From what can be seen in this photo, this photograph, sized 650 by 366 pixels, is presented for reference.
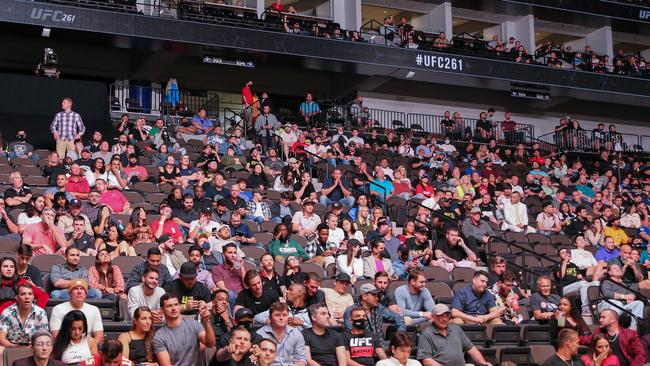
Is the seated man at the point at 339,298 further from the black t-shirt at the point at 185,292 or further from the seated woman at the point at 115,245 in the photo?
the seated woman at the point at 115,245

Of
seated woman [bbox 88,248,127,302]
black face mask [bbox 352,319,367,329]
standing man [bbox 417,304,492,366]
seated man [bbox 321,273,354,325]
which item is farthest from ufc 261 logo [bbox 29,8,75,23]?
standing man [bbox 417,304,492,366]

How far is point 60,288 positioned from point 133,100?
1379cm

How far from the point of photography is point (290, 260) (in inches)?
421

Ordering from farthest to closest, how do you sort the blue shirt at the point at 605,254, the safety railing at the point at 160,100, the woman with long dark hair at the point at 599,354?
the safety railing at the point at 160,100, the blue shirt at the point at 605,254, the woman with long dark hair at the point at 599,354

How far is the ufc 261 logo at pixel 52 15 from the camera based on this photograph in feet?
64.6

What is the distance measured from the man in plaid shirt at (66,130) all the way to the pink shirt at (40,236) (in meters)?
5.18

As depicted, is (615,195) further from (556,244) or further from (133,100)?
(133,100)

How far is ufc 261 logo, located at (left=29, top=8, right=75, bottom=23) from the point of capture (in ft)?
64.6

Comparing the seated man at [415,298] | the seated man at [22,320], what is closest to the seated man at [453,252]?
the seated man at [415,298]

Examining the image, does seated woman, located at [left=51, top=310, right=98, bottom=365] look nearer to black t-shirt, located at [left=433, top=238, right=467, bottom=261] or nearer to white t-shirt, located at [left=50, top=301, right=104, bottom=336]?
white t-shirt, located at [left=50, top=301, right=104, bottom=336]

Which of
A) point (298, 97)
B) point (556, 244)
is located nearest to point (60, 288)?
point (556, 244)

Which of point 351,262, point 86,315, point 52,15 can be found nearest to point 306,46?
point 52,15

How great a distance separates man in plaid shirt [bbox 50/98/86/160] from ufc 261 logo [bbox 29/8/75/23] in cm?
414

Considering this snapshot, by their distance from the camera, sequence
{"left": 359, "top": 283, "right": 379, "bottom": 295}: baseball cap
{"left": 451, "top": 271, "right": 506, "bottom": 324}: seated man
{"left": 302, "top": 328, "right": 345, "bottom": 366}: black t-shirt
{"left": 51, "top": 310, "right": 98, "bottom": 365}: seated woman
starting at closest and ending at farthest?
{"left": 51, "top": 310, "right": 98, "bottom": 365}: seated woman < {"left": 302, "top": 328, "right": 345, "bottom": 366}: black t-shirt < {"left": 359, "top": 283, "right": 379, "bottom": 295}: baseball cap < {"left": 451, "top": 271, "right": 506, "bottom": 324}: seated man
